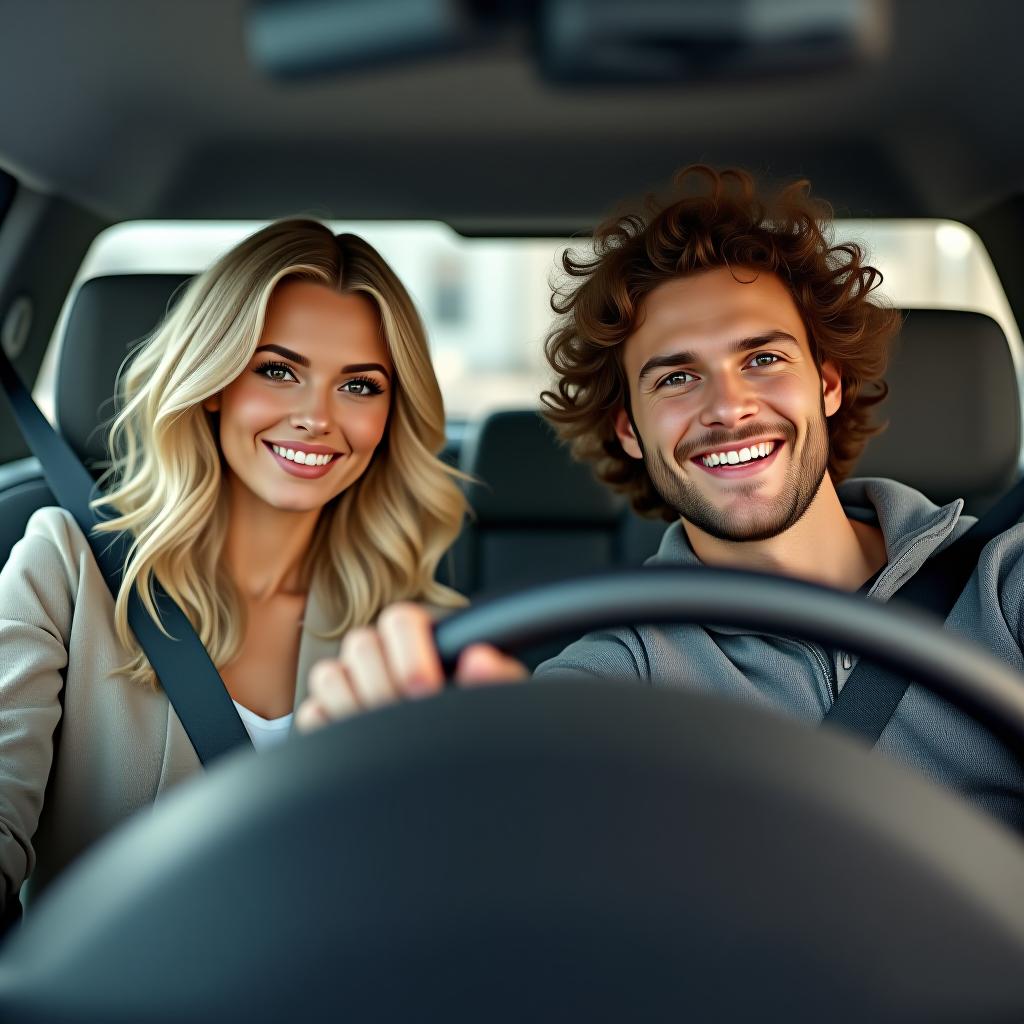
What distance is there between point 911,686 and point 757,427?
14.8 inches

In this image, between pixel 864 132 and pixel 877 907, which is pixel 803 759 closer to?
pixel 877 907

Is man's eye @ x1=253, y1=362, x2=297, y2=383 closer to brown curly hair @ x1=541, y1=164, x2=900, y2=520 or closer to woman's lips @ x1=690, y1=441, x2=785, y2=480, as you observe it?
brown curly hair @ x1=541, y1=164, x2=900, y2=520

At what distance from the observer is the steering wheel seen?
1.74ft

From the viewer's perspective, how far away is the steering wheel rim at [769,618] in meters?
0.65

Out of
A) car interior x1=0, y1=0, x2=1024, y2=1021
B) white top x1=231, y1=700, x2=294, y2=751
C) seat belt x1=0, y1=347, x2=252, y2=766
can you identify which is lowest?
white top x1=231, y1=700, x2=294, y2=751

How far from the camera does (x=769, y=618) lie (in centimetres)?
66

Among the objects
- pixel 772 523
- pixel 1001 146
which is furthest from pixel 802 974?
pixel 1001 146

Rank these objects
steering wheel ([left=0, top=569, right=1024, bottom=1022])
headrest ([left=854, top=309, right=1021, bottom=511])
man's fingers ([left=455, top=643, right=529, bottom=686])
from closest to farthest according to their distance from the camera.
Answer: steering wheel ([left=0, top=569, right=1024, bottom=1022]), man's fingers ([left=455, top=643, right=529, bottom=686]), headrest ([left=854, top=309, right=1021, bottom=511])

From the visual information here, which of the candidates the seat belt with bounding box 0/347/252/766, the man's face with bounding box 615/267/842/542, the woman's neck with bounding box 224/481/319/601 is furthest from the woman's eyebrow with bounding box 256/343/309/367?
the man's face with bounding box 615/267/842/542

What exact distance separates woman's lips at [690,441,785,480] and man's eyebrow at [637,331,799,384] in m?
0.14

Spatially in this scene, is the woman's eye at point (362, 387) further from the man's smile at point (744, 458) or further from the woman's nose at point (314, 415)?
the man's smile at point (744, 458)

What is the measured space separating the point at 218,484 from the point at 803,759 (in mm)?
1338

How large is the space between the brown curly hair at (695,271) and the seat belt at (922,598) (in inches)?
13.6

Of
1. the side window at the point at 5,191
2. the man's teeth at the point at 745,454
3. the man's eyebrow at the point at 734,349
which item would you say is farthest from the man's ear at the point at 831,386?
the side window at the point at 5,191
